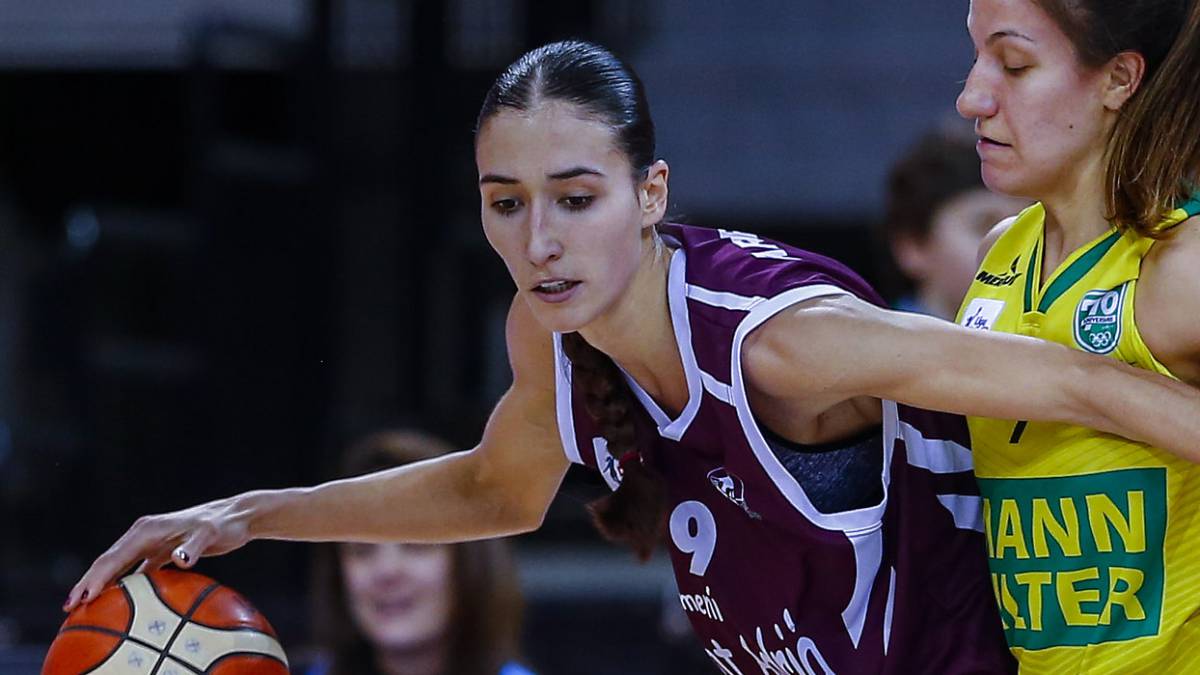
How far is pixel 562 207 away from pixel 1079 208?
679 mm

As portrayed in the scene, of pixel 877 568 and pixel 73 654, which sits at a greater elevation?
pixel 877 568

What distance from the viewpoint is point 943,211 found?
4059 mm

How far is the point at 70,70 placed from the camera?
5.80 metres

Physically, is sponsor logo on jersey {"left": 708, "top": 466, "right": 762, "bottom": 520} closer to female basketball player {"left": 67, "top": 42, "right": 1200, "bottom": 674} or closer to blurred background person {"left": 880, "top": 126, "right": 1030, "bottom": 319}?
female basketball player {"left": 67, "top": 42, "right": 1200, "bottom": 674}

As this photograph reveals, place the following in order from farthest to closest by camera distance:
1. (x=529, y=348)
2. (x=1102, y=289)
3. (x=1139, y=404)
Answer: (x=529, y=348), (x=1102, y=289), (x=1139, y=404)

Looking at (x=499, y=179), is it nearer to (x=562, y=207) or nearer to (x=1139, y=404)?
(x=562, y=207)

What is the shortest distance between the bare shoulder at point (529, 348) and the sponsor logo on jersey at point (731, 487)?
0.40m

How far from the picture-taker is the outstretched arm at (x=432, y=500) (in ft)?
8.57

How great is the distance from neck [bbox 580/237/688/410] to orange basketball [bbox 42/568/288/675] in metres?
0.68

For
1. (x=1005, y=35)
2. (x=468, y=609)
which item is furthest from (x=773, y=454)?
(x=468, y=609)

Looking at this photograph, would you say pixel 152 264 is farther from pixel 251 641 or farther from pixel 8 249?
pixel 251 641

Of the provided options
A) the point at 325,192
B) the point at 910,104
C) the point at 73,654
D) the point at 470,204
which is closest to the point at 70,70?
the point at 325,192

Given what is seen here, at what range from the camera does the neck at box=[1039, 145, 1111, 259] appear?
→ 225cm

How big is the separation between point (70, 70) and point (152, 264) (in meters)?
0.78
